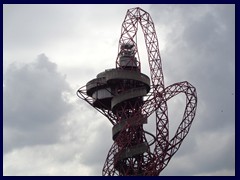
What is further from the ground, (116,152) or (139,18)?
(139,18)

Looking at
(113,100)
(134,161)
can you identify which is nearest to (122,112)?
(113,100)

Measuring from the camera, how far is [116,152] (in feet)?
261

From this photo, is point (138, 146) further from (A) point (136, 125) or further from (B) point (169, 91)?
(B) point (169, 91)

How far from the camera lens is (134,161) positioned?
263 feet

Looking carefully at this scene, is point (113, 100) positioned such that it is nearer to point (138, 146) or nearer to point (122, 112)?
point (122, 112)

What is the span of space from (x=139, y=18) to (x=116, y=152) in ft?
70.4

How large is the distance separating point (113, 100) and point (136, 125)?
17.7 feet

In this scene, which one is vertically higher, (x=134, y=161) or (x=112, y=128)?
(x=112, y=128)

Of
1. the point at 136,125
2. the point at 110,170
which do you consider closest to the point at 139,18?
the point at 136,125
